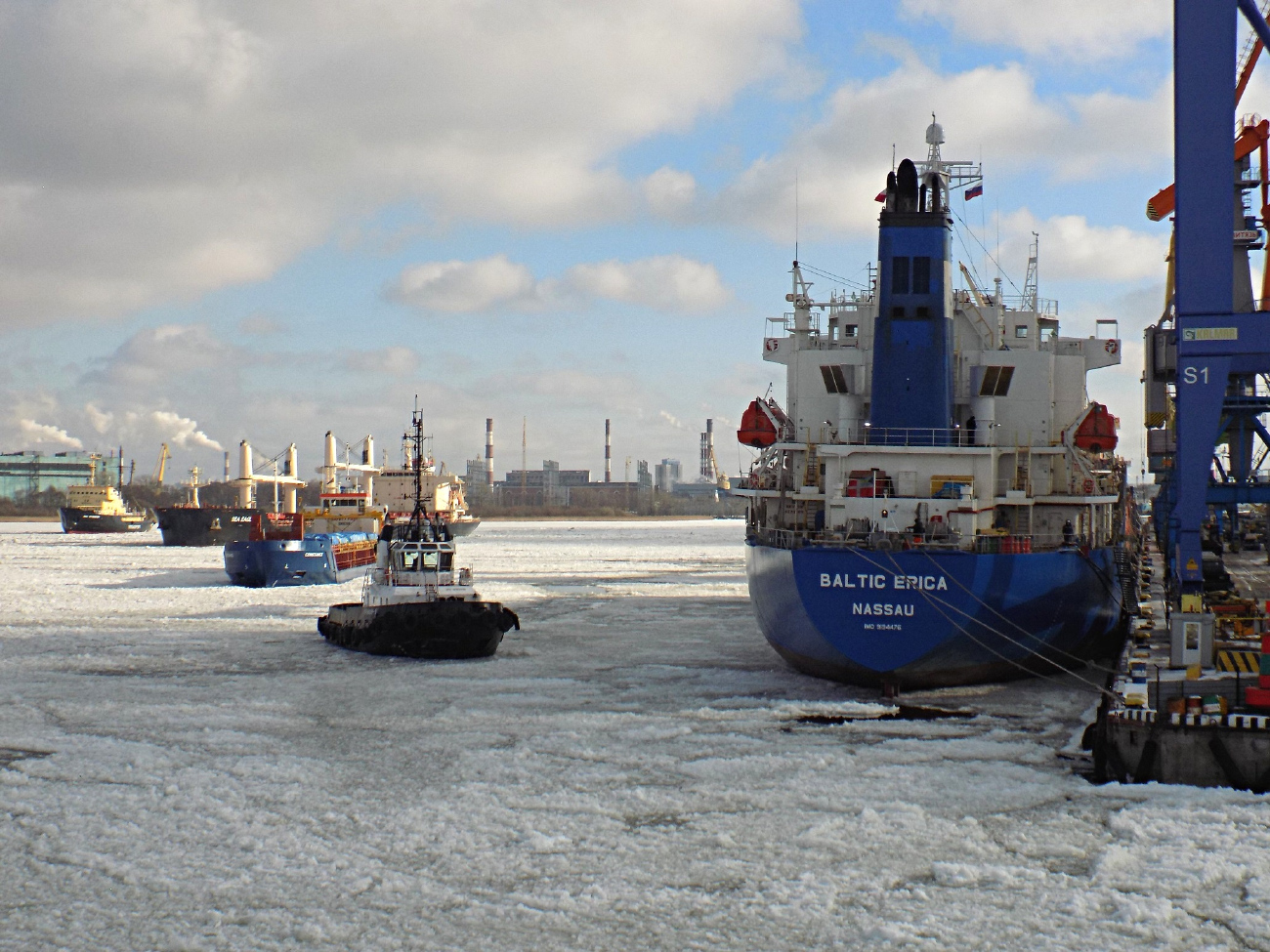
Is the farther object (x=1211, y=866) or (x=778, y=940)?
(x=1211, y=866)

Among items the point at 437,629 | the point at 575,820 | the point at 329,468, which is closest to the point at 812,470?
the point at 437,629

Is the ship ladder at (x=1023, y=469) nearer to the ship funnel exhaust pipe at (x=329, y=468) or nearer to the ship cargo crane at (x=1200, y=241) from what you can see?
the ship cargo crane at (x=1200, y=241)

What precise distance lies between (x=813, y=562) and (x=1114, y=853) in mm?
8891

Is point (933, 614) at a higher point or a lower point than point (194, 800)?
higher

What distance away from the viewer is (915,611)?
66.4ft

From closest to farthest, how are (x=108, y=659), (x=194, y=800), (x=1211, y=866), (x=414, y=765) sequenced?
(x=1211, y=866) → (x=194, y=800) → (x=414, y=765) → (x=108, y=659)

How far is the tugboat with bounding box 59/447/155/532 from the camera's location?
11488 centimetres

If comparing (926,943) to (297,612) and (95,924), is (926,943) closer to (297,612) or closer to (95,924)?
(95,924)

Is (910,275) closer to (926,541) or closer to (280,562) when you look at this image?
(926,541)

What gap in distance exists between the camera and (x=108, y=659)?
26109mm

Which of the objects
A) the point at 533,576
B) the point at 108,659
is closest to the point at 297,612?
the point at 108,659

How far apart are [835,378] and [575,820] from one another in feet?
47.5

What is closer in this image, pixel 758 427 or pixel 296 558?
pixel 758 427

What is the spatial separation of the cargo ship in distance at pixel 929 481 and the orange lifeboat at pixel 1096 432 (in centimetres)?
5
